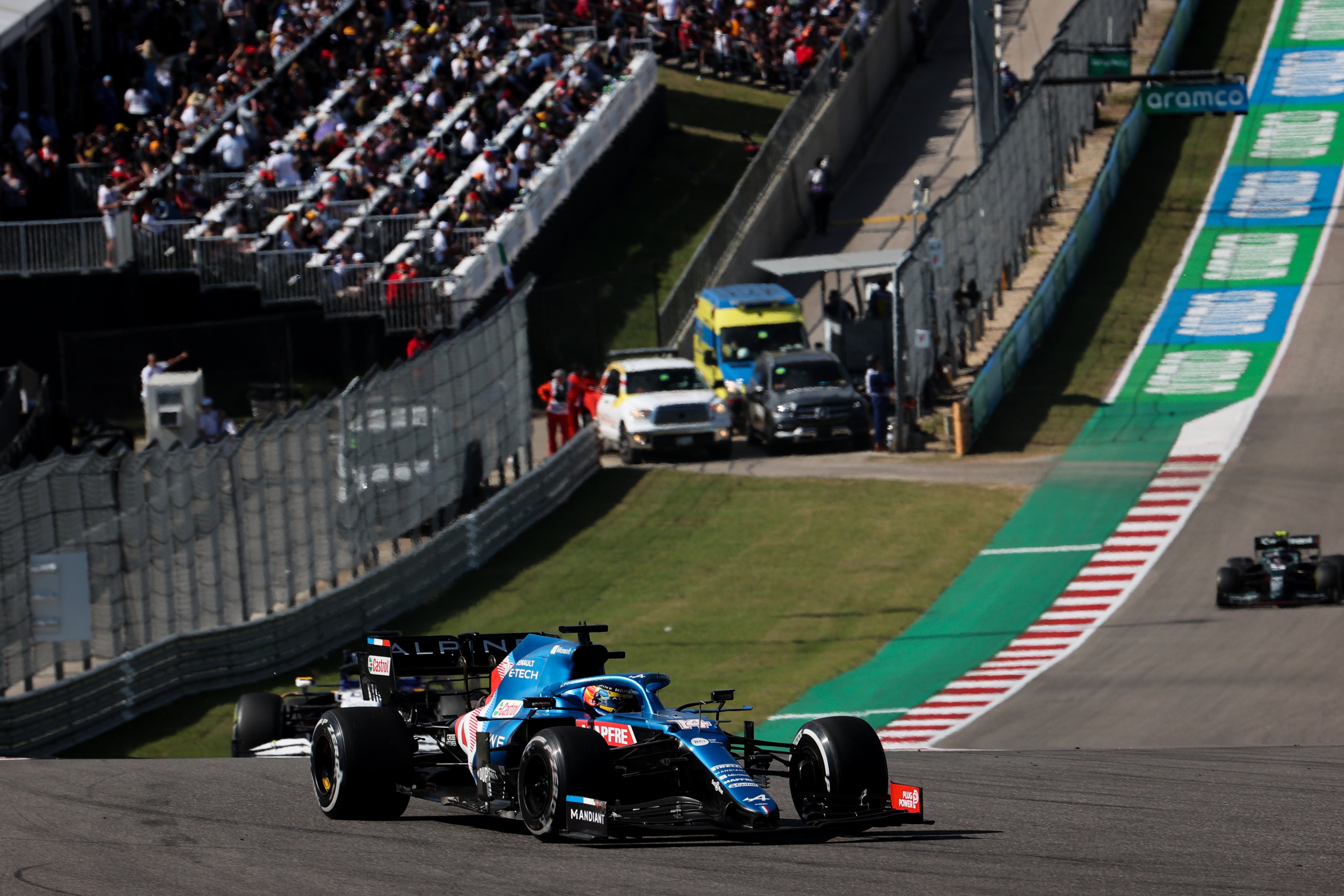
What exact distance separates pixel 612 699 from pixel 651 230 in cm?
3257

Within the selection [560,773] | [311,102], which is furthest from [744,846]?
[311,102]

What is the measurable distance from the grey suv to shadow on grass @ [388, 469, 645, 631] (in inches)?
102

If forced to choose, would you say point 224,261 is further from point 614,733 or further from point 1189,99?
point 614,733

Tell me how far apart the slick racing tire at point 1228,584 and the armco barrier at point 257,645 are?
10123 millimetres

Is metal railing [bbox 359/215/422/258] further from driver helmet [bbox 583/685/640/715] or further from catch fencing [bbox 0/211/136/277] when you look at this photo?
driver helmet [bbox 583/685/640/715]

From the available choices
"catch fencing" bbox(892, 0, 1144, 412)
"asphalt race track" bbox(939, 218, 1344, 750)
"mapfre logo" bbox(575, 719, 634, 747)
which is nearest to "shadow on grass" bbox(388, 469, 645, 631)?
"catch fencing" bbox(892, 0, 1144, 412)

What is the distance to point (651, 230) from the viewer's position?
42406 mm

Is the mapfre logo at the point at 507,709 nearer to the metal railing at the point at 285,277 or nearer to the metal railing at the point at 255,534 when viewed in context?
the metal railing at the point at 255,534

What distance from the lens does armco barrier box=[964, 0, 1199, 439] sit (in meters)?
33.2

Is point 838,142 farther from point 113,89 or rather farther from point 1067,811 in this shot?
point 1067,811

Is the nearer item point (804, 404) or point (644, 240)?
point (804, 404)

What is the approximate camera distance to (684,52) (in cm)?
4978

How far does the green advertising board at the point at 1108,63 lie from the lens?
38.9 meters

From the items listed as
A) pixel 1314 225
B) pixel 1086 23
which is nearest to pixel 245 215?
pixel 1086 23
